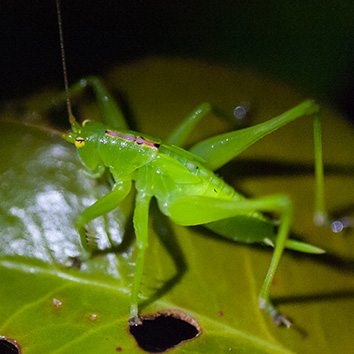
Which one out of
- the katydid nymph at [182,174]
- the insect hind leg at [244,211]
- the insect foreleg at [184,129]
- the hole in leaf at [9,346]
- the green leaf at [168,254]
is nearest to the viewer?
the hole in leaf at [9,346]

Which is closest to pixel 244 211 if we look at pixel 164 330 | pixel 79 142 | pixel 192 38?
pixel 164 330

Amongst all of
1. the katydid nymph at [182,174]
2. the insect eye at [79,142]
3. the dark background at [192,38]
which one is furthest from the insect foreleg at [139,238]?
the dark background at [192,38]

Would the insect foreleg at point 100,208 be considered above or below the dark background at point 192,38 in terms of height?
below

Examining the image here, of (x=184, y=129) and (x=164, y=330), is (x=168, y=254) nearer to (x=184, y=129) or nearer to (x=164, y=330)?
(x=164, y=330)

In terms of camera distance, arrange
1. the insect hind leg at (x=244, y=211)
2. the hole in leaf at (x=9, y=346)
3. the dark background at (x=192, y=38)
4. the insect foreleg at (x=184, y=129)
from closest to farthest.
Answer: the hole in leaf at (x=9, y=346), the insect hind leg at (x=244, y=211), the insect foreleg at (x=184, y=129), the dark background at (x=192, y=38)

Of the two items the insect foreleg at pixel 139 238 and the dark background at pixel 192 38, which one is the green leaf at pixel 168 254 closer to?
the insect foreleg at pixel 139 238

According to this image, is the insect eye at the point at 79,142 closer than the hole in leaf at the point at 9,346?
No

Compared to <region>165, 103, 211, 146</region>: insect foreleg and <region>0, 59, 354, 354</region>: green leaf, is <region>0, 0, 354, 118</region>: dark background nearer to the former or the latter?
<region>0, 59, 354, 354</region>: green leaf

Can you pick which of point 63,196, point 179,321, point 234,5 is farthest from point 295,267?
point 234,5
